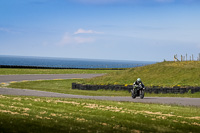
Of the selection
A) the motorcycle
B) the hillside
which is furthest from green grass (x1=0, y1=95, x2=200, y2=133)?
the hillside

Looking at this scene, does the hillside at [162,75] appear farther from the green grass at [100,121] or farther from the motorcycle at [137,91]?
the green grass at [100,121]

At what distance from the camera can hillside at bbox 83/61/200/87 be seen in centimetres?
3309

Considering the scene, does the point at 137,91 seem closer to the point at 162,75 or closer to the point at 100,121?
the point at 100,121

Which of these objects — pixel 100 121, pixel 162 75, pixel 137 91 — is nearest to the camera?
pixel 100 121

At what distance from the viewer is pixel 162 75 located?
36.1m

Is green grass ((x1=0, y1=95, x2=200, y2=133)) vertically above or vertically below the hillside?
below

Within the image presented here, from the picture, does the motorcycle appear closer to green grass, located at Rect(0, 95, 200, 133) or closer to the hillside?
green grass, located at Rect(0, 95, 200, 133)

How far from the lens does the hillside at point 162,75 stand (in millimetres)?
33094

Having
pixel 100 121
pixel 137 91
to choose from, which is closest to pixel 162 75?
Answer: pixel 137 91

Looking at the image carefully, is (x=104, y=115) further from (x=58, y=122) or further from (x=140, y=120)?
(x=58, y=122)

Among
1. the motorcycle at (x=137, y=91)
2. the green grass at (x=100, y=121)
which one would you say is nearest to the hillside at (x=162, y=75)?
the motorcycle at (x=137, y=91)

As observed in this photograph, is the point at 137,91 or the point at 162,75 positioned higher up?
the point at 162,75

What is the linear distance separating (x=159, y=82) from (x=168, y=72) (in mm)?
3859

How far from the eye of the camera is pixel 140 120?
45.7ft
